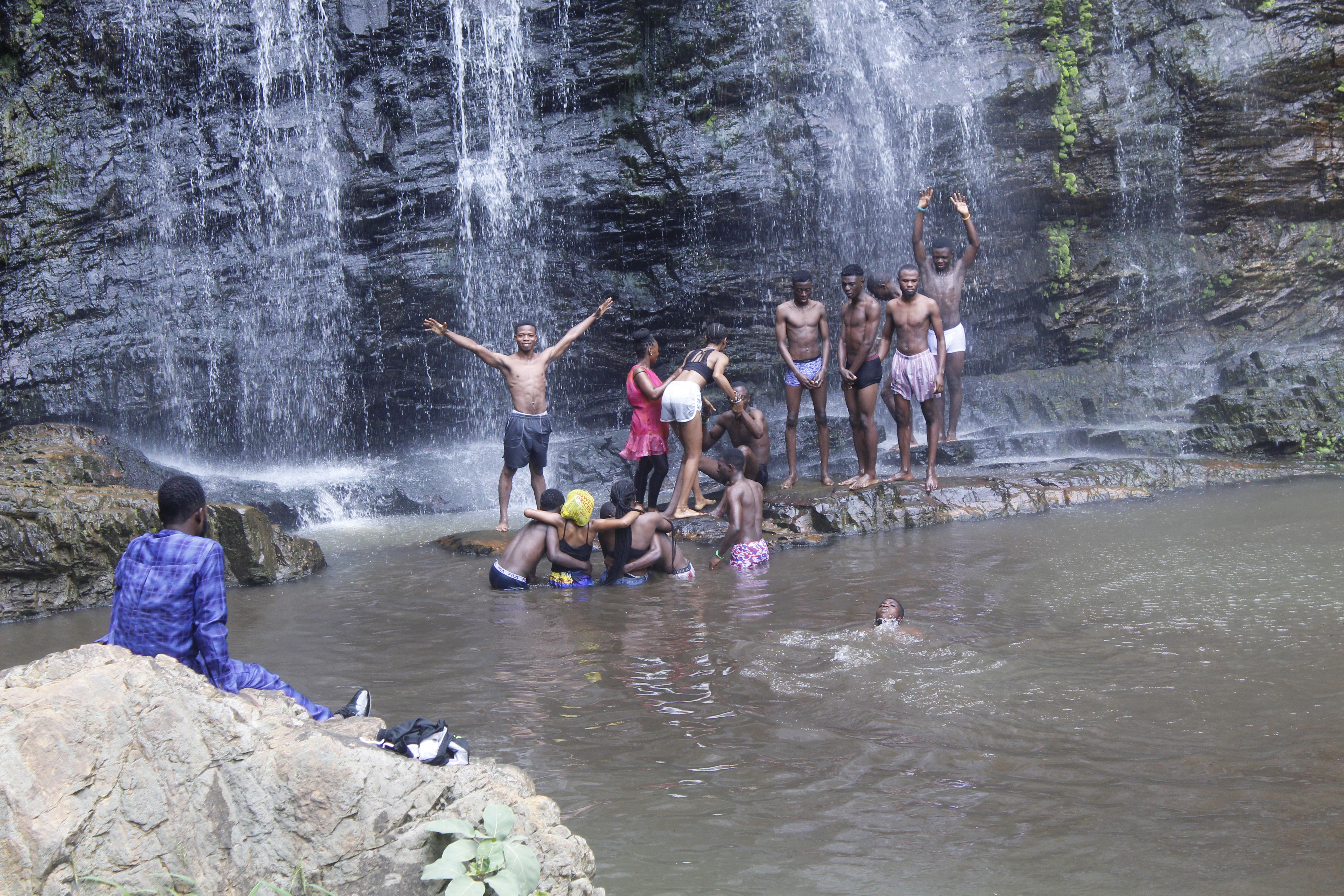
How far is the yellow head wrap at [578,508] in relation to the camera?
22.5ft

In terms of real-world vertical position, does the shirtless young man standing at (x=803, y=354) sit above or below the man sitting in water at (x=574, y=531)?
above

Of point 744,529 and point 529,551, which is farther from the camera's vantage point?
point 744,529

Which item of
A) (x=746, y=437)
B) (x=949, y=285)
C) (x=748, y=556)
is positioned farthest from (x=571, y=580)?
(x=949, y=285)

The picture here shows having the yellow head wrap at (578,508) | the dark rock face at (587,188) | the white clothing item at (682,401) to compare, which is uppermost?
the dark rock face at (587,188)

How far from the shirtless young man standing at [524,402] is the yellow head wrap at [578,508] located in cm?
200

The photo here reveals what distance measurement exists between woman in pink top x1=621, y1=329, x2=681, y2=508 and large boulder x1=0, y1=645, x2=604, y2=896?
245 inches

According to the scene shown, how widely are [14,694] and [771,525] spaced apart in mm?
6472

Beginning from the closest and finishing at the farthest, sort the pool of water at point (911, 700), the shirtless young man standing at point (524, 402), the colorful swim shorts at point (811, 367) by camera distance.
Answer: the pool of water at point (911, 700)
the shirtless young man standing at point (524, 402)
the colorful swim shorts at point (811, 367)

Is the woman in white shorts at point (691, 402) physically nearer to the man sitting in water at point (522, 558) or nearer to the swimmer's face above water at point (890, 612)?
Result: the man sitting in water at point (522, 558)

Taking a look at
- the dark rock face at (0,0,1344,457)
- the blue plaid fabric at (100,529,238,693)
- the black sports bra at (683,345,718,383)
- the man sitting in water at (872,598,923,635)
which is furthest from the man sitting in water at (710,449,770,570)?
the dark rock face at (0,0,1344,457)

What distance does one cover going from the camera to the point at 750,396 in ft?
33.1

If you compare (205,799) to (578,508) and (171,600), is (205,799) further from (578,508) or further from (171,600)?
(578,508)

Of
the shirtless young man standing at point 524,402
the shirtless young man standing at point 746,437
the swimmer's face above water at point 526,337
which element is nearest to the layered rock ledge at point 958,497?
the shirtless young man standing at point 746,437

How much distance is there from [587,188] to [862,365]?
220 inches
